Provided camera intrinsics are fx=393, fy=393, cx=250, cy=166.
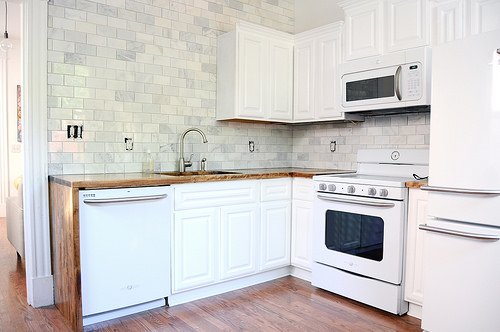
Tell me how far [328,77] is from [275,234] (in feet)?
5.04

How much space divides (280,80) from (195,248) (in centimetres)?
189

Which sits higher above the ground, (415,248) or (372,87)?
(372,87)

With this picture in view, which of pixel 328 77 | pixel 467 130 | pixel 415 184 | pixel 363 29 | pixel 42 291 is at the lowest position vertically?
pixel 42 291

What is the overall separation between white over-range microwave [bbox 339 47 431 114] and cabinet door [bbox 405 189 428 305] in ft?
2.46

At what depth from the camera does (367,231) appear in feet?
9.63

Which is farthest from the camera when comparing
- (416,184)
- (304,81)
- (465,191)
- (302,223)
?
(304,81)

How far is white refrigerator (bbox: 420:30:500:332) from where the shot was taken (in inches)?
83.2

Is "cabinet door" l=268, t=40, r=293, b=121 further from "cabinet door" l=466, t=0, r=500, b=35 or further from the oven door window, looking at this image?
"cabinet door" l=466, t=0, r=500, b=35

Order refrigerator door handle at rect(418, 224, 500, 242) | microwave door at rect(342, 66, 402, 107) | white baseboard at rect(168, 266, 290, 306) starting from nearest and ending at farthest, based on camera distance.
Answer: refrigerator door handle at rect(418, 224, 500, 242) < white baseboard at rect(168, 266, 290, 306) < microwave door at rect(342, 66, 402, 107)

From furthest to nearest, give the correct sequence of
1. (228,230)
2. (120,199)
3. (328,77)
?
1. (328,77)
2. (228,230)
3. (120,199)

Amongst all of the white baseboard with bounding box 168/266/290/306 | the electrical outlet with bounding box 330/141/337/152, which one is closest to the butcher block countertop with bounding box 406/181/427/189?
the electrical outlet with bounding box 330/141/337/152

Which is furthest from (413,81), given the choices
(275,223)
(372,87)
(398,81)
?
(275,223)

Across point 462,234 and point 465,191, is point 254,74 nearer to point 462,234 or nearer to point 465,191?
point 465,191

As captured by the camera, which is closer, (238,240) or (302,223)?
(238,240)
